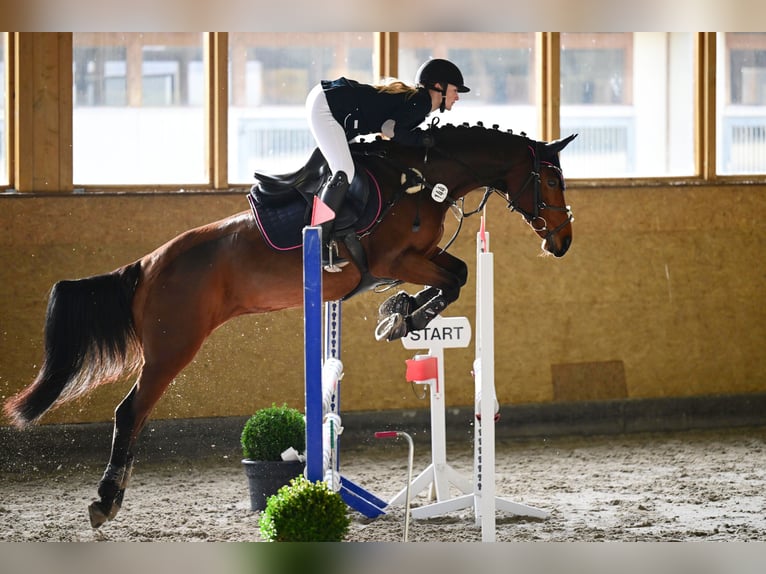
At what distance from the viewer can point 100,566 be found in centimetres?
245

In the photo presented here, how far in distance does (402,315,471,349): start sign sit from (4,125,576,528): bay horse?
2.26ft

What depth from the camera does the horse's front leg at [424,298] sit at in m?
4.09

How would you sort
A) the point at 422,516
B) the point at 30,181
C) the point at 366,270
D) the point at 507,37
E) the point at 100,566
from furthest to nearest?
the point at 507,37 → the point at 30,181 → the point at 422,516 → the point at 366,270 → the point at 100,566

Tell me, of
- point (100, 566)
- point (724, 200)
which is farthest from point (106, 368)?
point (724, 200)

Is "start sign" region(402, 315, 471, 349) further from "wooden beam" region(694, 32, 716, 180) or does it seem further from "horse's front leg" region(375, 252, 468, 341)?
"wooden beam" region(694, 32, 716, 180)

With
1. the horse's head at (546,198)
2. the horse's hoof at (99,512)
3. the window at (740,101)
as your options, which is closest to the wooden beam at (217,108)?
the horse's head at (546,198)

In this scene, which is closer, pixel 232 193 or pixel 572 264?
pixel 232 193

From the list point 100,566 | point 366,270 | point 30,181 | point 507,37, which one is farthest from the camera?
point 507,37

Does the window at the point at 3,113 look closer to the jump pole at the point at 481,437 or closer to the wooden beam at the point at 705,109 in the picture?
the jump pole at the point at 481,437

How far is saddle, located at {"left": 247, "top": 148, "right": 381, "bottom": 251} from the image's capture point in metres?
4.07

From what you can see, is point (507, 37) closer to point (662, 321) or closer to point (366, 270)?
point (662, 321)

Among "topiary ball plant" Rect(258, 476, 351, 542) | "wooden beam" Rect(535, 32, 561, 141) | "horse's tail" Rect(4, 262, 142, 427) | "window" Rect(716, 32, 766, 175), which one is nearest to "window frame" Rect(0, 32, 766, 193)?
"wooden beam" Rect(535, 32, 561, 141)

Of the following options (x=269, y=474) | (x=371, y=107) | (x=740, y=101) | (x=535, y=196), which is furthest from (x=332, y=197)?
(x=740, y=101)

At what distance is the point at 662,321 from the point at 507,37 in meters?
2.26
